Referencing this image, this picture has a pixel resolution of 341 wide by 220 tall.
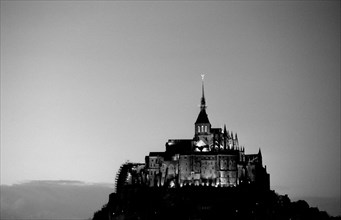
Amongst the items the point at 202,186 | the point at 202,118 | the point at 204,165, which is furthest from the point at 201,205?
the point at 202,118

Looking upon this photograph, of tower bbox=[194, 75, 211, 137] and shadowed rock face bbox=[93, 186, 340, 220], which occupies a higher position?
tower bbox=[194, 75, 211, 137]

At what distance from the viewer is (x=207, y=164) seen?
130375 millimetres

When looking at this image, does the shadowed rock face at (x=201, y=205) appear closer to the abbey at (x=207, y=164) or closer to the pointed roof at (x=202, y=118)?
the abbey at (x=207, y=164)

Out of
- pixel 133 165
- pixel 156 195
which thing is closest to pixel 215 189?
pixel 156 195

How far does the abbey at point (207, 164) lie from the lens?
12900 centimetres

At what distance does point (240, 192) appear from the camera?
12562cm

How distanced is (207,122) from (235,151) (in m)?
13.3

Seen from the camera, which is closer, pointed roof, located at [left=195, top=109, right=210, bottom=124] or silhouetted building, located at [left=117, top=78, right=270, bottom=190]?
silhouetted building, located at [left=117, top=78, right=270, bottom=190]

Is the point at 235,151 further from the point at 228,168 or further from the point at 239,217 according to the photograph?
the point at 239,217

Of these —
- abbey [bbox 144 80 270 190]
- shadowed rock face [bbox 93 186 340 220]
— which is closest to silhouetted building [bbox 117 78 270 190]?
abbey [bbox 144 80 270 190]

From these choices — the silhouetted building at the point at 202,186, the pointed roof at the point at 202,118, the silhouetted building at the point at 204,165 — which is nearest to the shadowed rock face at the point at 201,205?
the silhouetted building at the point at 202,186

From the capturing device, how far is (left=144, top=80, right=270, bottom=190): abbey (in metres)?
129

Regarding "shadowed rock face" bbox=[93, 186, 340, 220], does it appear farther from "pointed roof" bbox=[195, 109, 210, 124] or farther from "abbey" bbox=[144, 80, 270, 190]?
"pointed roof" bbox=[195, 109, 210, 124]

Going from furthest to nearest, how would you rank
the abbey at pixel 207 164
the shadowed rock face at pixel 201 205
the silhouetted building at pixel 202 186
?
the abbey at pixel 207 164 → the silhouetted building at pixel 202 186 → the shadowed rock face at pixel 201 205
